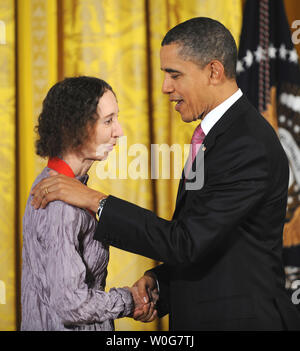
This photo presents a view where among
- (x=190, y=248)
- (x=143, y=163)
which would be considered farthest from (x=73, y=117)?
(x=143, y=163)

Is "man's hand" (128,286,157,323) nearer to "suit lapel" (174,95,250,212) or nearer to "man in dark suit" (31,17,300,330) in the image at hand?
"man in dark suit" (31,17,300,330)

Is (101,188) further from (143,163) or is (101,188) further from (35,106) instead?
(35,106)

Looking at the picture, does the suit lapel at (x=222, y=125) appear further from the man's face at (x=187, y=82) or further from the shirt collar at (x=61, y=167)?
the shirt collar at (x=61, y=167)

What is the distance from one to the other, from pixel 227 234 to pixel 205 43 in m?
0.59

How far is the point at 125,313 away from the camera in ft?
4.44

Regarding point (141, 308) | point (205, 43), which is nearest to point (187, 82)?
point (205, 43)

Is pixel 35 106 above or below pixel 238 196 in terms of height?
above

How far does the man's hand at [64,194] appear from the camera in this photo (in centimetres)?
124

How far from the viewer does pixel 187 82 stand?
1454mm

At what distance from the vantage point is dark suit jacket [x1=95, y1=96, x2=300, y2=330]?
126cm

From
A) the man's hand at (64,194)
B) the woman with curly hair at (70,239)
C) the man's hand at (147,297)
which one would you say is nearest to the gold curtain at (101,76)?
the man's hand at (147,297)

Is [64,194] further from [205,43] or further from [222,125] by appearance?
[205,43]

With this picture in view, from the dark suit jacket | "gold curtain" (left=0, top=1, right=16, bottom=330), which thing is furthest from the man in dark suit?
"gold curtain" (left=0, top=1, right=16, bottom=330)
